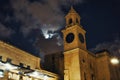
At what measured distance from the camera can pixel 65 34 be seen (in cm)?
6456

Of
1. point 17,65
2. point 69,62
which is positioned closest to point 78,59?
point 69,62

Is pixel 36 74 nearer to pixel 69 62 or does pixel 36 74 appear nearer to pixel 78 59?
pixel 69 62

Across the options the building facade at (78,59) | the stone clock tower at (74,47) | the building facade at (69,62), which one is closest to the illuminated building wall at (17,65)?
the building facade at (69,62)

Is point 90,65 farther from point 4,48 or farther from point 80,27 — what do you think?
point 4,48

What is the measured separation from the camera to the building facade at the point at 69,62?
47.4 m

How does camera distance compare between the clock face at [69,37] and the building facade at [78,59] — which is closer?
the building facade at [78,59]

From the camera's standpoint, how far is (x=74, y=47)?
6084 cm

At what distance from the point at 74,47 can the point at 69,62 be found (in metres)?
4.07

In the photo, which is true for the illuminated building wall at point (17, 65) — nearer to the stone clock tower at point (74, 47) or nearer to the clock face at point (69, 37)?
the stone clock tower at point (74, 47)

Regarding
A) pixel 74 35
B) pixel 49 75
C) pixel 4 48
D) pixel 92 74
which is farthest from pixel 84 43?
pixel 4 48

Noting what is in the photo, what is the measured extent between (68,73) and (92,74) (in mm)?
9582

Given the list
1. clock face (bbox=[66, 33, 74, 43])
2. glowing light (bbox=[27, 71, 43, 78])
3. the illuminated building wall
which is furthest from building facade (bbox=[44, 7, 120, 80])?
glowing light (bbox=[27, 71, 43, 78])

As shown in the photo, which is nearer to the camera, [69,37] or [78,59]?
[78,59]

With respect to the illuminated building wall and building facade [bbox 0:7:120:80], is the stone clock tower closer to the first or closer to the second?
building facade [bbox 0:7:120:80]
